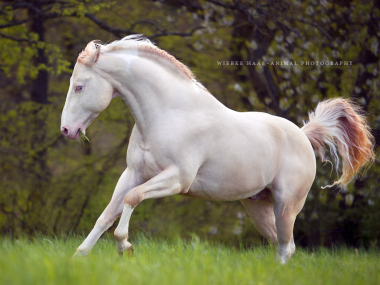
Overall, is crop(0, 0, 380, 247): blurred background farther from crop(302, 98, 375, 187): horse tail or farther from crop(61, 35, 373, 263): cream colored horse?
crop(61, 35, 373, 263): cream colored horse

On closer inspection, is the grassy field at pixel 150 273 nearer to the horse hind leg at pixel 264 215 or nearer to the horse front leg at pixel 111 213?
the horse front leg at pixel 111 213

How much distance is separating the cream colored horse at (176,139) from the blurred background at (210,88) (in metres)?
A: 3.55

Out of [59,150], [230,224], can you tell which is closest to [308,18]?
[230,224]

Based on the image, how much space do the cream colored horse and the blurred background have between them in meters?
3.55

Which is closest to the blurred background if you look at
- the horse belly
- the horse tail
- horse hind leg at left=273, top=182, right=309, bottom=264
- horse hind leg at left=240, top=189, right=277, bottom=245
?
the horse tail

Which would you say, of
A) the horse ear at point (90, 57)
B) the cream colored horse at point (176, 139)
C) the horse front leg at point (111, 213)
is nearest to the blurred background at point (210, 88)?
the cream colored horse at point (176, 139)

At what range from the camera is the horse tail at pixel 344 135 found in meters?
4.72

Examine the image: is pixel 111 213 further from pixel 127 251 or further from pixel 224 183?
pixel 224 183

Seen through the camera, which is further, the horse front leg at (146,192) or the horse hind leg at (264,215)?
the horse hind leg at (264,215)

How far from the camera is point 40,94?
316 inches

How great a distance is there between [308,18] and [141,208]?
14.8 feet

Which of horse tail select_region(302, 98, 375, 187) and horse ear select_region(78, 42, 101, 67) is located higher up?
horse ear select_region(78, 42, 101, 67)

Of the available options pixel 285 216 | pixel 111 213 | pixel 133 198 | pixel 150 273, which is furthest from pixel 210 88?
pixel 150 273

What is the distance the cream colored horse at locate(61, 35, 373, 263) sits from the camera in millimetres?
3324
